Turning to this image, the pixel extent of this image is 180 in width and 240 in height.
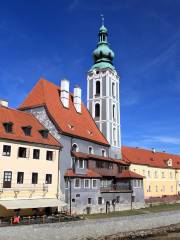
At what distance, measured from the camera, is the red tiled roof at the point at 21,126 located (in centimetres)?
3542

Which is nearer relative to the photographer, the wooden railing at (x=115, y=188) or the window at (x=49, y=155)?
the window at (x=49, y=155)

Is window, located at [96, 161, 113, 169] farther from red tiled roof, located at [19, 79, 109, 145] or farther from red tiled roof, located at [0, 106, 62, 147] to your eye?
red tiled roof, located at [0, 106, 62, 147]

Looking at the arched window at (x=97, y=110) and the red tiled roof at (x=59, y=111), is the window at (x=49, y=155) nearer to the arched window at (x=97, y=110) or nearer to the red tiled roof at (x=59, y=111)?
the red tiled roof at (x=59, y=111)

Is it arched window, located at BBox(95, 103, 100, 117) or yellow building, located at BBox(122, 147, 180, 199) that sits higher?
arched window, located at BBox(95, 103, 100, 117)

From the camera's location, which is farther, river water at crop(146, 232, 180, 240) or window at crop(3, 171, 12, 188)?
river water at crop(146, 232, 180, 240)

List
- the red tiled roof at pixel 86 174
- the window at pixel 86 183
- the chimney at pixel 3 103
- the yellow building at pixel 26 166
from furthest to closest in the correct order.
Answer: the window at pixel 86 183 → the chimney at pixel 3 103 → the red tiled roof at pixel 86 174 → the yellow building at pixel 26 166

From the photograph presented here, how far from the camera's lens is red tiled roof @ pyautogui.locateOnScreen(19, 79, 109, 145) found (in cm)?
4388

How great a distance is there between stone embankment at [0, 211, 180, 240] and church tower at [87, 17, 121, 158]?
709 inches

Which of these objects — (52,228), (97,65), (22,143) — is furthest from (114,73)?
(52,228)

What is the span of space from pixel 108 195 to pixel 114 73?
23591 millimetres

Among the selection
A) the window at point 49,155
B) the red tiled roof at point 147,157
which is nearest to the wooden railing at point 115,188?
the window at point 49,155

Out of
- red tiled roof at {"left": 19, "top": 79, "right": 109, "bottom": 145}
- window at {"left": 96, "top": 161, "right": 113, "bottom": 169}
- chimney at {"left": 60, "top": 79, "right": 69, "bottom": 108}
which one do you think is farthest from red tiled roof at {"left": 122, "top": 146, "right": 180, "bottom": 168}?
chimney at {"left": 60, "top": 79, "right": 69, "bottom": 108}

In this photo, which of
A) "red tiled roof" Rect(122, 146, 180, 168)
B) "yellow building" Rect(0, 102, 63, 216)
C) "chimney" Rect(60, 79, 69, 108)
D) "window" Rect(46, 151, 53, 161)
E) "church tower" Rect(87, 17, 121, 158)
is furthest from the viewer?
"red tiled roof" Rect(122, 146, 180, 168)

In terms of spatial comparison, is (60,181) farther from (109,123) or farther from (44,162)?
(109,123)
